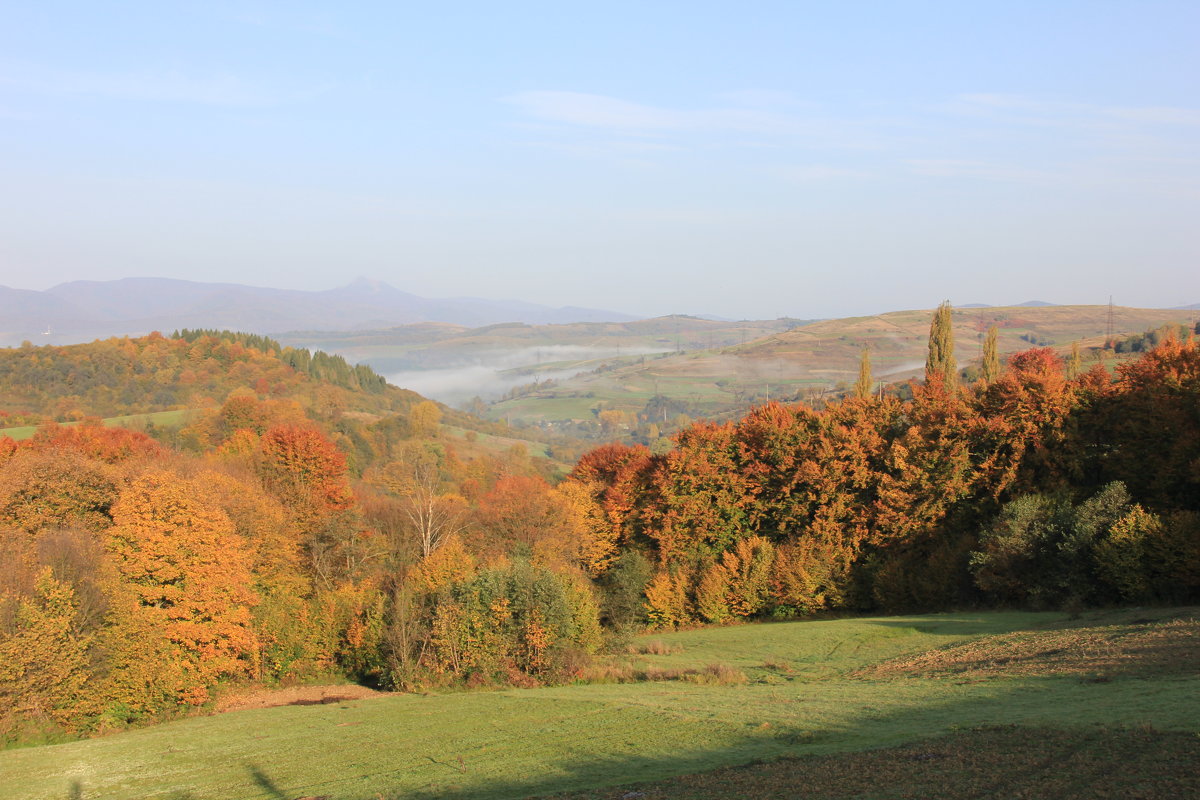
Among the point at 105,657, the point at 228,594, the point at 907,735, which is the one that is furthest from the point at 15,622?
the point at 907,735

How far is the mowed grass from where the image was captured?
1961cm

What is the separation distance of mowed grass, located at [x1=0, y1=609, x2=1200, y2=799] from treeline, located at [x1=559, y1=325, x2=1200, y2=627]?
721cm

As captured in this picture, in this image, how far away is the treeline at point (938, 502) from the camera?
41719 mm

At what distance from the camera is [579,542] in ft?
201

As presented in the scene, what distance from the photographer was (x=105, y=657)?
116ft

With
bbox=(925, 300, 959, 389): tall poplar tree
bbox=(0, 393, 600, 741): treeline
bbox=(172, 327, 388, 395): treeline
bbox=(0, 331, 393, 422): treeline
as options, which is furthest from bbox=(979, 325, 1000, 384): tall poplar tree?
bbox=(172, 327, 388, 395): treeline

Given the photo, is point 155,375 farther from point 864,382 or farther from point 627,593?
point 627,593

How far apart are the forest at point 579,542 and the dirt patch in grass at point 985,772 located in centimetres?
2035

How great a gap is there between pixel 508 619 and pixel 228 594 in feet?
45.1

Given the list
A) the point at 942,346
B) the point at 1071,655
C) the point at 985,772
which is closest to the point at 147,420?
the point at 942,346

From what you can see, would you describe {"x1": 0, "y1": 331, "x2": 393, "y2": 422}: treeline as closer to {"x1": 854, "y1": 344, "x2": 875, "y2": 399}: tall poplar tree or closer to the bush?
the bush

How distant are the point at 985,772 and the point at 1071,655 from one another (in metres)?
13.2

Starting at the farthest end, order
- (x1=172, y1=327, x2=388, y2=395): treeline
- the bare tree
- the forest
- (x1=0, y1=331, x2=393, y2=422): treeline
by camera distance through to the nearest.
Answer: (x1=172, y1=327, x2=388, y2=395): treeline < (x1=0, y1=331, x2=393, y2=422): treeline < the bare tree < the forest

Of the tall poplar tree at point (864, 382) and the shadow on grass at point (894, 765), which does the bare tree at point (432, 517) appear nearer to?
the tall poplar tree at point (864, 382)
